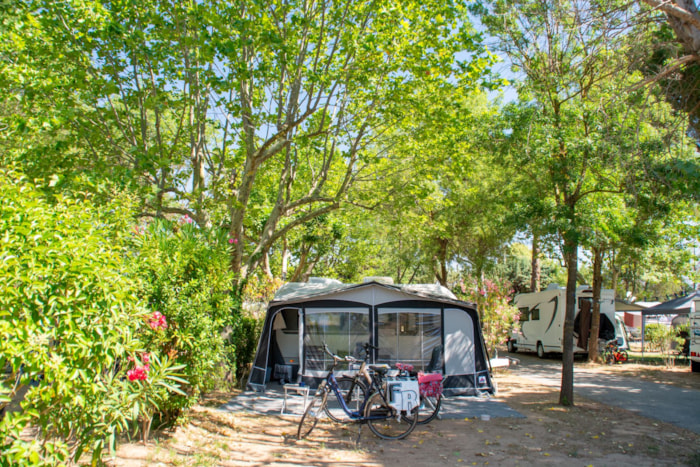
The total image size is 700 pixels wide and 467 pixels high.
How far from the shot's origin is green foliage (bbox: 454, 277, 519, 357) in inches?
532

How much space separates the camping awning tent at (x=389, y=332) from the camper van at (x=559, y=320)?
6729 millimetres

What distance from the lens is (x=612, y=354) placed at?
16594 millimetres

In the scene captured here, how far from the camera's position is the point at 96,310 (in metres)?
3.02

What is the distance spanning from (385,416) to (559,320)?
1293 centimetres

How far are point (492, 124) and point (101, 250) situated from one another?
24.8 feet

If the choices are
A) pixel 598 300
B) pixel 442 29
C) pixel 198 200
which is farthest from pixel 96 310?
pixel 598 300

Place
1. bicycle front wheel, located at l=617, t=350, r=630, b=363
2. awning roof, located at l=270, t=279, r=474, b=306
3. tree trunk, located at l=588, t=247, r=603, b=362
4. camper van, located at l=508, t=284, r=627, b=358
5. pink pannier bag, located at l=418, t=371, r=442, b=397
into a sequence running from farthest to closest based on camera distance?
camper van, located at l=508, t=284, r=627, b=358
bicycle front wheel, located at l=617, t=350, r=630, b=363
tree trunk, located at l=588, t=247, r=603, b=362
awning roof, located at l=270, t=279, r=474, b=306
pink pannier bag, located at l=418, t=371, r=442, b=397

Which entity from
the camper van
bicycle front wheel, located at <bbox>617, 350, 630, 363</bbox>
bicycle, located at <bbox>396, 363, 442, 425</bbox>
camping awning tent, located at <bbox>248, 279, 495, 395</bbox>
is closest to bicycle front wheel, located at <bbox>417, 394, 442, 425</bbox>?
bicycle, located at <bbox>396, 363, 442, 425</bbox>

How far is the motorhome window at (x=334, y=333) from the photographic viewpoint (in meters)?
10.4

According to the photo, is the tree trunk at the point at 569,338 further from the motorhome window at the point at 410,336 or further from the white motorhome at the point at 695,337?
the white motorhome at the point at 695,337

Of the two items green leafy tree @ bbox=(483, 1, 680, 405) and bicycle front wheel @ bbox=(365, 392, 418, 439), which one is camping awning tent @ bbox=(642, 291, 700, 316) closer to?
green leafy tree @ bbox=(483, 1, 680, 405)

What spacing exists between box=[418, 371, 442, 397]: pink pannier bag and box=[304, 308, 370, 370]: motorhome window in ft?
8.74

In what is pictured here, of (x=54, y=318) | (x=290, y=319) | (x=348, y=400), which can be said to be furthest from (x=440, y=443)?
(x=290, y=319)

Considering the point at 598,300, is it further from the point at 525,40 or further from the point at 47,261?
the point at 47,261
